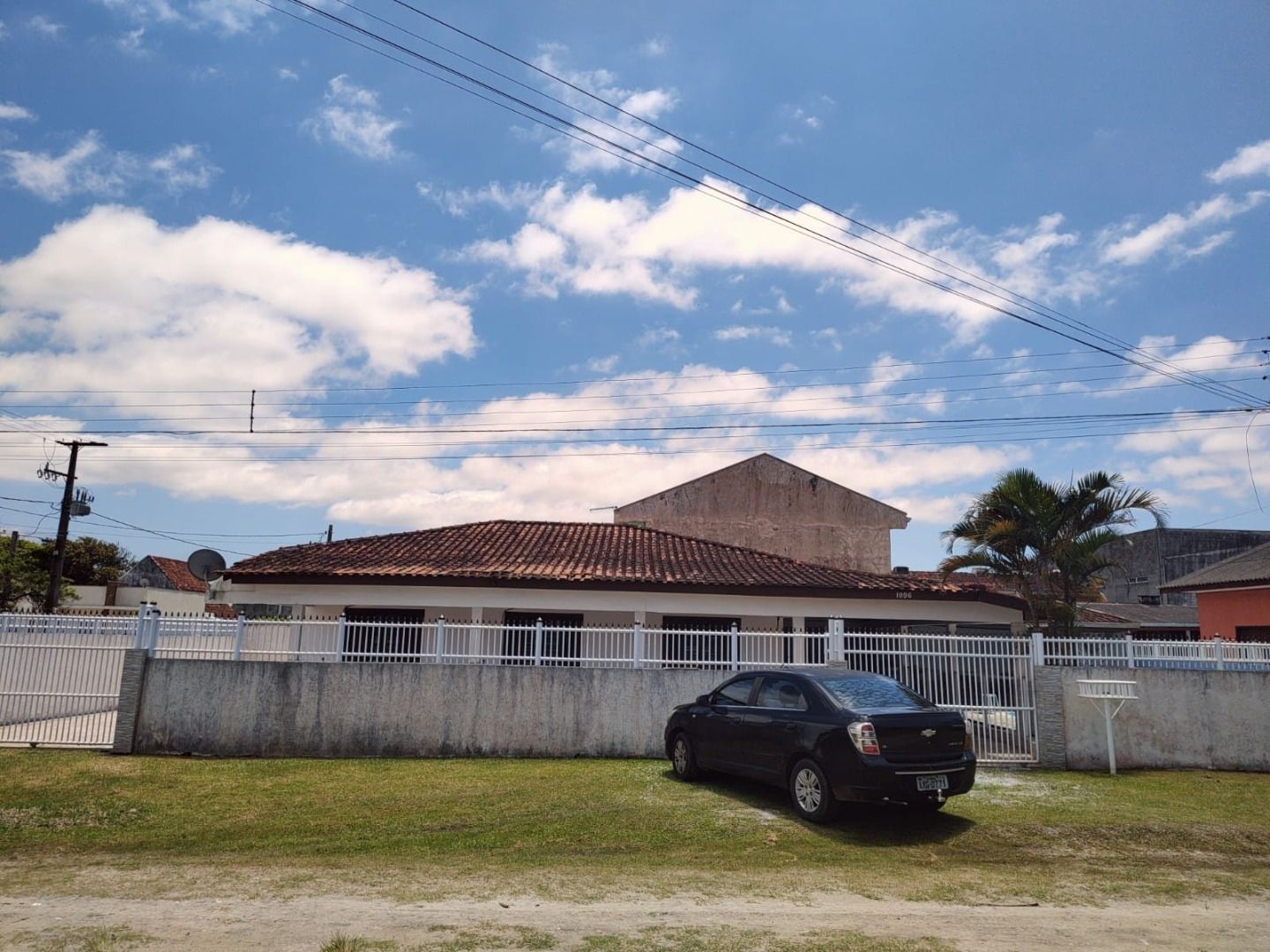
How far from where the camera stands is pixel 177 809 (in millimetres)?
9461

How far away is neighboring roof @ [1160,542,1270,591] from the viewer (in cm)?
2086

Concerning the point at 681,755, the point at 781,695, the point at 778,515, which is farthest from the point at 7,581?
the point at 781,695

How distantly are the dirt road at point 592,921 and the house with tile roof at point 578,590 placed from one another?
11.3m

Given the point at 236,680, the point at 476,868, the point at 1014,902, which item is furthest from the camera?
the point at 236,680

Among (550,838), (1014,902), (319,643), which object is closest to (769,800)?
(550,838)

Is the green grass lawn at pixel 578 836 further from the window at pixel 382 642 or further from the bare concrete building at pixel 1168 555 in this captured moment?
the bare concrete building at pixel 1168 555

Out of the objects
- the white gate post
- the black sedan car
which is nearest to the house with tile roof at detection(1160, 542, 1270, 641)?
the black sedan car

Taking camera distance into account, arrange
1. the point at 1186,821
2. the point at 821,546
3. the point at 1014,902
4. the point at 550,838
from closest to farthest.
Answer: the point at 1014,902
the point at 550,838
the point at 1186,821
the point at 821,546

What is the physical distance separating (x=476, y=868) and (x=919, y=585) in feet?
48.5

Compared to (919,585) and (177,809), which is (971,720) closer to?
(919,585)

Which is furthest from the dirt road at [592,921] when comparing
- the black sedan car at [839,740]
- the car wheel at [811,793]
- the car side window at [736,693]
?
the car side window at [736,693]

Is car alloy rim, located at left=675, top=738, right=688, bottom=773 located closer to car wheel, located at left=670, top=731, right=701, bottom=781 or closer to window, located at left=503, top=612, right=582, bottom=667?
car wheel, located at left=670, top=731, right=701, bottom=781

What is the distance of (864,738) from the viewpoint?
8117mm

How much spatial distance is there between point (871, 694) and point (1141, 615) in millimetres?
33053
